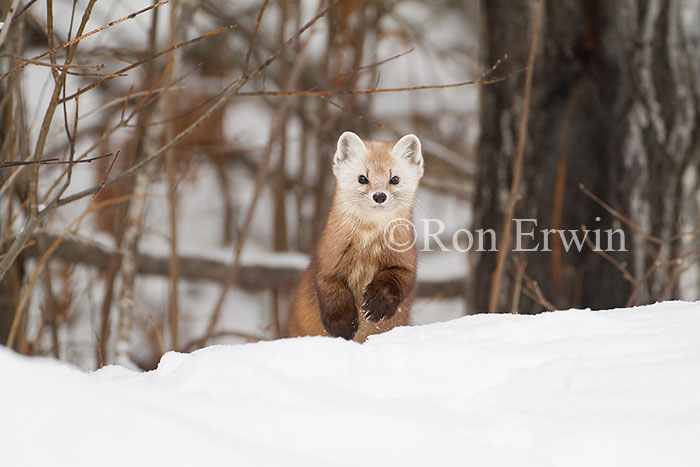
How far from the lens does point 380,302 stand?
11.1 feet

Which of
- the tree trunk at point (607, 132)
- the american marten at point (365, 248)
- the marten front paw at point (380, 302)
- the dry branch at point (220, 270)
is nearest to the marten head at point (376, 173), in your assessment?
the american marten at point (365, 248)

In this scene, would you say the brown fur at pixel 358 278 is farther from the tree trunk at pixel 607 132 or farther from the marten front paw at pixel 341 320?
the tree trunk at pixel 607 132

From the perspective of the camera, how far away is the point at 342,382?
2201mm

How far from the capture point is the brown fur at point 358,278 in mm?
3449

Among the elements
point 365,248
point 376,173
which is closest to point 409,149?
point 376,173

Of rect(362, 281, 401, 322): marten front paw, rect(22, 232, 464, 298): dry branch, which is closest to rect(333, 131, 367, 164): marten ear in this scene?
rect(362, 281, 401, 322): marten front paw

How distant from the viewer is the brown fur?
3449 millimetres

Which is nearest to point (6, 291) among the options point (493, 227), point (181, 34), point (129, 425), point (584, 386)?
point (181, 34)

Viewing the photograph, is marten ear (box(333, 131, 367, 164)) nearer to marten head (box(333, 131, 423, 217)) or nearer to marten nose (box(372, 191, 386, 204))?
marten head (box(333, 131, 423, 217))

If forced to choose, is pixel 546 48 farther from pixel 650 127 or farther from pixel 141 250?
pixel 141 250

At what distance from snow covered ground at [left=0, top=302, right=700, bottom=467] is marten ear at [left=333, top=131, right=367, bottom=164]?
159 cm

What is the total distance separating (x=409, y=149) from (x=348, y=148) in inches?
11.8

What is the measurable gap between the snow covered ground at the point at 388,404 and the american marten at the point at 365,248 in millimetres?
945

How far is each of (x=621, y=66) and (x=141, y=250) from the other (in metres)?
4.76
